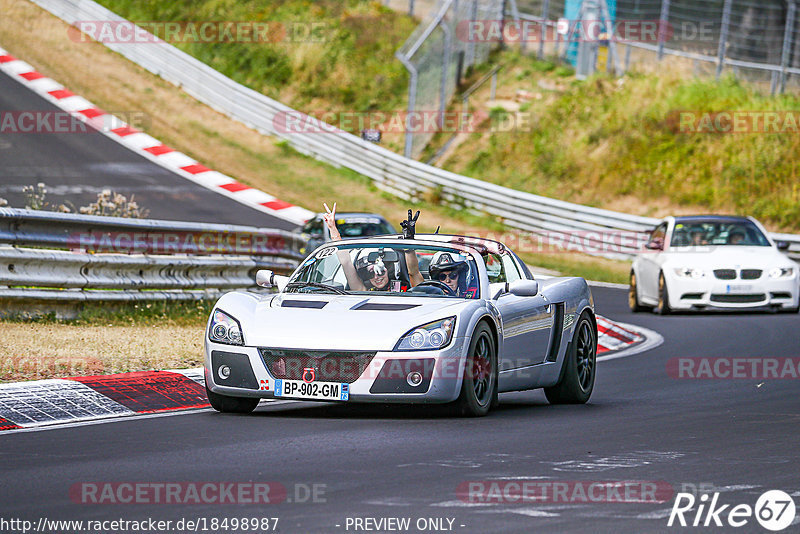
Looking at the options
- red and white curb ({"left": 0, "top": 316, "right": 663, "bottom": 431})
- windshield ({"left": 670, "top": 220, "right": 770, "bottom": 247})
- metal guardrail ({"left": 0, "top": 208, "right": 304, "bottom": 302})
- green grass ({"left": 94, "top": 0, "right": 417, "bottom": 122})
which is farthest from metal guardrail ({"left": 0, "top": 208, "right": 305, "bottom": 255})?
green grass ({"left": 94, "top": 0, "right": 417, "bottom": 122})

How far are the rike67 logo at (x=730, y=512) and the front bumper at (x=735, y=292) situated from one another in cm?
1355

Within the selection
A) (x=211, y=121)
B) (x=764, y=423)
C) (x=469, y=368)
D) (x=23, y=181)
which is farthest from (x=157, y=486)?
(x=211, y=121)

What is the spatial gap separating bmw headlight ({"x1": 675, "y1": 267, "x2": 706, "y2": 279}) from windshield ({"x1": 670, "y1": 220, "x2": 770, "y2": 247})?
0.68 metres

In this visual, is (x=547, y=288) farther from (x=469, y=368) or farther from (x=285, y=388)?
(x=285, y=388)

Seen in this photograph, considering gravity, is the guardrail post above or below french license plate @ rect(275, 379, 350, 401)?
above

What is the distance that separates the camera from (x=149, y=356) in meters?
12.0

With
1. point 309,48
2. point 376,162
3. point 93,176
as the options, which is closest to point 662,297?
point 93,176

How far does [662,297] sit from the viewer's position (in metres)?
20.4

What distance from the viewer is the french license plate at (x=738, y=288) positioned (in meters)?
19.9

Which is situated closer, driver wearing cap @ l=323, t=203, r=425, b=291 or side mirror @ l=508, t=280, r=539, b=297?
side mirror @ l=508, t=280, r=539, b=297

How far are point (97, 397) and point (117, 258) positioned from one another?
18.1ft

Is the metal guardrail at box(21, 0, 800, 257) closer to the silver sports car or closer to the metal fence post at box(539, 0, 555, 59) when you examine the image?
the metal fence post at box(539, 0, 555, 59)

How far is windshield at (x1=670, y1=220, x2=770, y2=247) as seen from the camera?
20.8 meters

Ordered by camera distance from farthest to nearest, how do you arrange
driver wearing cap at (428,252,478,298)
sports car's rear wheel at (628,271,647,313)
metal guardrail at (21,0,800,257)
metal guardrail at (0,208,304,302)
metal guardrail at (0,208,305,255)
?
metal guardrail at (21,0,800,257) → sports car's rear wheel at (628,271,647,313) → metal guardrail at (0,208,305,255) → metal guardrail at (0,208,304,302) → driver wearing cap at (428,252,478,298)
